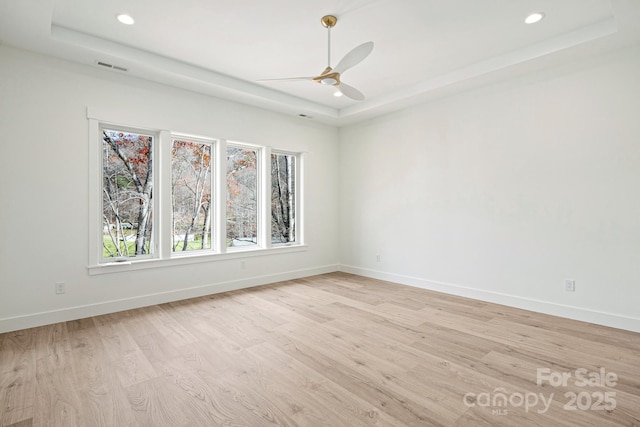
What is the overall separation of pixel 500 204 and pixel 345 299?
2316 millimetres

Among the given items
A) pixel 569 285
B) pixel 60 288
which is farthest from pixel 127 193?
pixel 569 285

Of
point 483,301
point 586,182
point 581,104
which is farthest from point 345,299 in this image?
point 581,104

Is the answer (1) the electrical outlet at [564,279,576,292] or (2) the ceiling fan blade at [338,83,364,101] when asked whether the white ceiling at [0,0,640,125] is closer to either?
(2) the ceiling fan blade at [338,83,364,101]

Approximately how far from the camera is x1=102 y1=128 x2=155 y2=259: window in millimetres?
3797

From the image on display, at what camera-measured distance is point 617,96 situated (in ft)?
10.6

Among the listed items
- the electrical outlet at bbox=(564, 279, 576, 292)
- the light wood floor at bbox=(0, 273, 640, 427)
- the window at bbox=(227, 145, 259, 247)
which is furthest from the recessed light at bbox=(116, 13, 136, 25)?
the electrical outlet at bbox=(564, 279, 576, 292)

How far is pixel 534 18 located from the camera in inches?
114

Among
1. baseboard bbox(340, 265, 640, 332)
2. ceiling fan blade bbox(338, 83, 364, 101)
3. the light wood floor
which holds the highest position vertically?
ceiling fan blade bbox(338, 83, 364, 101)

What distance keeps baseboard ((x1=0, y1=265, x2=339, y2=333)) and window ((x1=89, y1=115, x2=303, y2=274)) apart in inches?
15.8

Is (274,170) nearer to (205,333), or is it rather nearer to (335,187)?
(335,187)

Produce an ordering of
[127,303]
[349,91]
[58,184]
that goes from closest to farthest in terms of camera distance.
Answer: [349,91], [58,184], [127,303]

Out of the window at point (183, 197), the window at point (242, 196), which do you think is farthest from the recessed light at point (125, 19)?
the window at point (242, 196)

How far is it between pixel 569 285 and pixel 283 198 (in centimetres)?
410

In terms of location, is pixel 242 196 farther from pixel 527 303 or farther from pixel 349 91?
pixel 527 303
